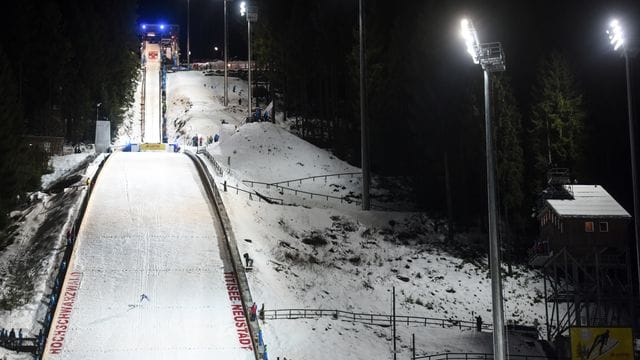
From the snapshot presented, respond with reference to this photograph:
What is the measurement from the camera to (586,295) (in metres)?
32.2

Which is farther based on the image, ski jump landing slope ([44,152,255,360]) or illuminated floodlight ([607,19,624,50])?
ski jump landing slope ([44,152,255,360])

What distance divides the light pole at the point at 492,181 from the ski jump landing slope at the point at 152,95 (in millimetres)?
58351

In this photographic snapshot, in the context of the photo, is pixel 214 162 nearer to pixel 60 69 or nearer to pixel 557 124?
pixel 60 69

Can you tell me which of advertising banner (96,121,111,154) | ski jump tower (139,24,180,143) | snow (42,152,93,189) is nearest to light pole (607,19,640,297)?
snow (42,152,93,189)

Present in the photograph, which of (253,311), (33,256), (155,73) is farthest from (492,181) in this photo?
(155,73)

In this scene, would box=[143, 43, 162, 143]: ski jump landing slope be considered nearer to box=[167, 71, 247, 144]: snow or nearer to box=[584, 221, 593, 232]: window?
box=[167, 71, 247, 144]: snow

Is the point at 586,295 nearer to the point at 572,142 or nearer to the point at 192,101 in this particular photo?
the point at 572,142

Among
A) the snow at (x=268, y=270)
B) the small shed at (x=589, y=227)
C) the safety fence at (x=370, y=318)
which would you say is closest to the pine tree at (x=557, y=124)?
the snow at (x=268, y=270)

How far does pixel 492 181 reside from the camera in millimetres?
15305

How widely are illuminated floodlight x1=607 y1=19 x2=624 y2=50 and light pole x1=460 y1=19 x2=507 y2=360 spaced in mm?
6758

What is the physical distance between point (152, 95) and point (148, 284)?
54.9 m

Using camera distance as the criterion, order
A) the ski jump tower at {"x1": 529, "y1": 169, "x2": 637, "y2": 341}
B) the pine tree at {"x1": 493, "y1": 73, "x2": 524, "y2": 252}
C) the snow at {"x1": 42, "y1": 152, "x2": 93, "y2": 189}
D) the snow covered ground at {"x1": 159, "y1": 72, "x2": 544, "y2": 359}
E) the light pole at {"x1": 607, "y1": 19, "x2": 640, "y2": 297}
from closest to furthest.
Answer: the light pole at {"x1": 607, "y1": 19, "x2": 640, "y2": 297}, the snow covered ground at {"x1": 159, "y1": 72, "x2": 544, "y2": 359}, the ski jump tower at {"x1": 529, "y1": 169, "x2": 637, "y2": 341}, the pine tree at {"x1": 493, "y1": 73, "x2": 524, "y2": 252}, the snow at {"x1": 42, "y1": 152, "x2": 93, "y2": 189}

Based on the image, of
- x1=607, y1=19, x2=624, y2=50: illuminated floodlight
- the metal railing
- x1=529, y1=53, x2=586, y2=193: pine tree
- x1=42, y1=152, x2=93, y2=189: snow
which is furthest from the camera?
the metal railing

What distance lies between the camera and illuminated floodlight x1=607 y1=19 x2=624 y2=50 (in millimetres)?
20844
